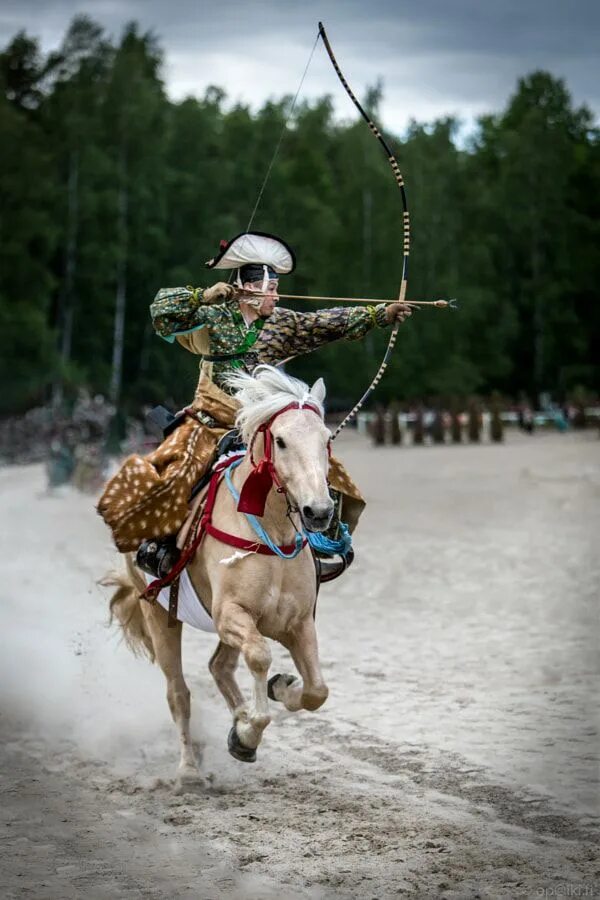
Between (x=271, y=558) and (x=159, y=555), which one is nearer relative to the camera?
(x=271, y=558)

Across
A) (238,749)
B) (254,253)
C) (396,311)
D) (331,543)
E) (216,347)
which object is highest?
(254,253)

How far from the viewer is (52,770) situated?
7.35 metres

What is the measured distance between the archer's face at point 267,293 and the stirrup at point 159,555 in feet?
4.06

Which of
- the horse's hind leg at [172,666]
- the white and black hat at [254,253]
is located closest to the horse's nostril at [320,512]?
the white and black hat at [254,253]

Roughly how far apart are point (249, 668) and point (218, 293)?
1.76 meters

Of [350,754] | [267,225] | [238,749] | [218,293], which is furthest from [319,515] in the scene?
[267,225]

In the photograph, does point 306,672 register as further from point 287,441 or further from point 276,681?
point 287,441

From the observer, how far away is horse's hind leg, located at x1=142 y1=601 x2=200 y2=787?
7367mm

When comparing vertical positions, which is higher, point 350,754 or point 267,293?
point 267,293

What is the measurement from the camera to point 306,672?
21.1ft

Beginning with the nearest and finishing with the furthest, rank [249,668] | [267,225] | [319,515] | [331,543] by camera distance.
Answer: [319,515] < [249,668] < [331,543] < [267,225]

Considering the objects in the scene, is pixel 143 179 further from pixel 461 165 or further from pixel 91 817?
pixel 91 817

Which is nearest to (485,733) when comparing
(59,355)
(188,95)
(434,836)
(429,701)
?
(429,701)

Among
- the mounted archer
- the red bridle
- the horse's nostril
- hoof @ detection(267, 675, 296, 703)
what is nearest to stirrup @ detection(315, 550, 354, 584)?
the mounted archer
